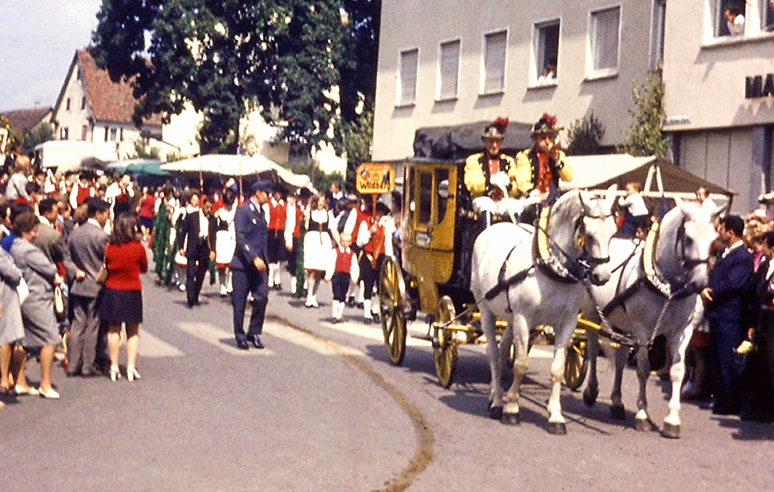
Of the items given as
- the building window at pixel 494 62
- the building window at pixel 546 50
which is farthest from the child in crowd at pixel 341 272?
the building window at pixel 494 62

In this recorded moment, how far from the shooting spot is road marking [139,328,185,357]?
15.1 m

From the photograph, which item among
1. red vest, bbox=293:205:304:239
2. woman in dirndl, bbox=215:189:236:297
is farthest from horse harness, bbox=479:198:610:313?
red vest, bbox=293:205:304:239

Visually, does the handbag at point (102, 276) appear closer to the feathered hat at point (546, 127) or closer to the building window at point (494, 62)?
the feathered hat at point (546, 127)

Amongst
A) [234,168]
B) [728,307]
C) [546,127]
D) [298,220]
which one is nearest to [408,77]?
[234,168]

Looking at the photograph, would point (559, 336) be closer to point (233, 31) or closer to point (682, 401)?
point (682, 401)

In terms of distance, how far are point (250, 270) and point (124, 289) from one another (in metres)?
3.13

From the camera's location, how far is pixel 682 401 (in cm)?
1310

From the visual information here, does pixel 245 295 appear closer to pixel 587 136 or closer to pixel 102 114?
pixel 587 136

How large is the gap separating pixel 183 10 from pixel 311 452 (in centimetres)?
3996

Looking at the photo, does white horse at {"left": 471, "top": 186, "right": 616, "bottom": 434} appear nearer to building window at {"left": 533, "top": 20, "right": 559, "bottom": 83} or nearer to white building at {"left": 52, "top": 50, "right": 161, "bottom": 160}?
building window at {"left": 533, "top": 20, "right": 559, "bottom": 83}

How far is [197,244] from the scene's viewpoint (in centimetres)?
2162

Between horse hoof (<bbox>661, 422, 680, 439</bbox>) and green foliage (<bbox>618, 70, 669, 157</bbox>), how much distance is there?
14.9m

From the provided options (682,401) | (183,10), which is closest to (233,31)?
(183,10)

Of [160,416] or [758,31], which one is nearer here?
[160,416]
